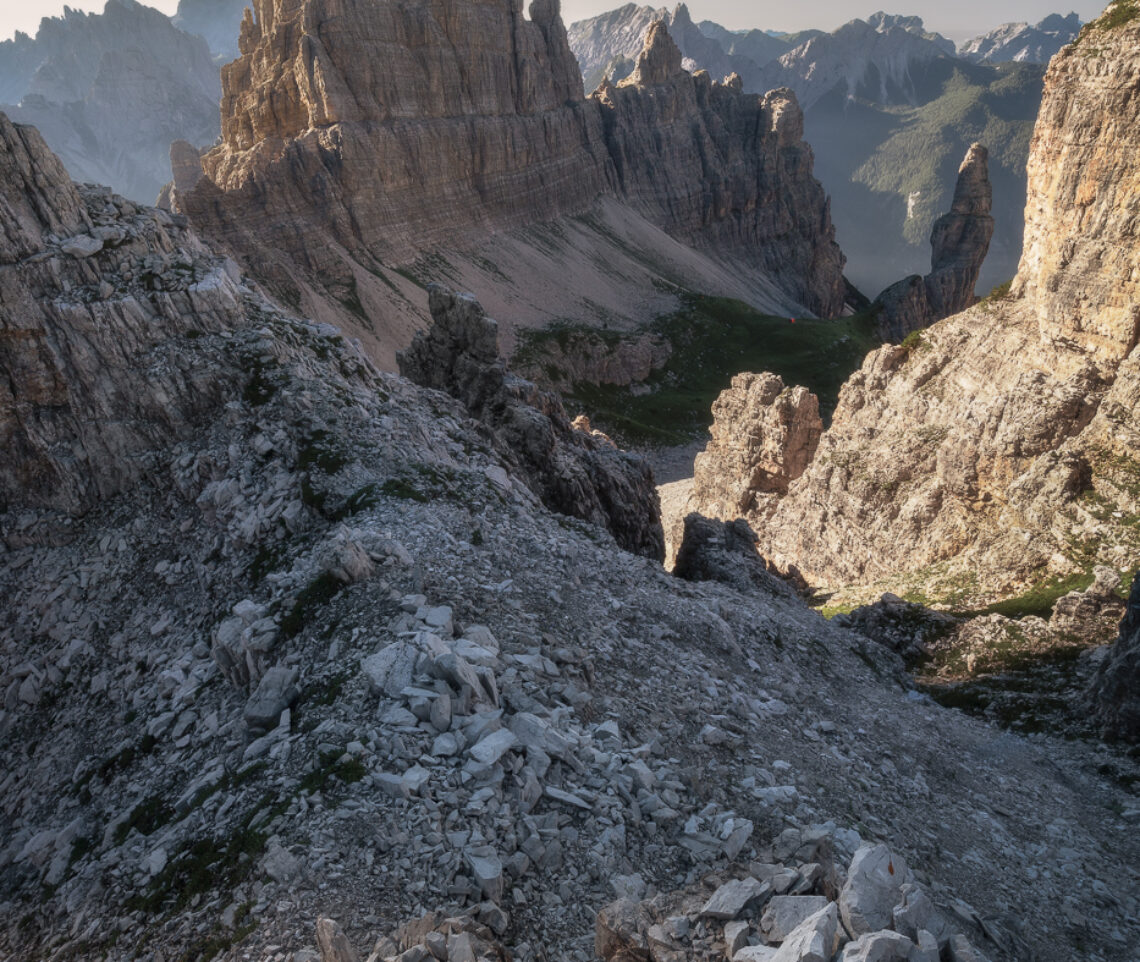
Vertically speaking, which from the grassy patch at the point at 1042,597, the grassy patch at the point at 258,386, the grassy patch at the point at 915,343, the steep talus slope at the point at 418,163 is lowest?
the grassy patch at the point at 1042,597

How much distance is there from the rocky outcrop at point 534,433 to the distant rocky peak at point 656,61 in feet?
509

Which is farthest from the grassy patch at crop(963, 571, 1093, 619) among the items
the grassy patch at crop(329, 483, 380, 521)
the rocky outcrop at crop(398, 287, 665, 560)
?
the grassy patch at crop(329, 483, 380, 521)

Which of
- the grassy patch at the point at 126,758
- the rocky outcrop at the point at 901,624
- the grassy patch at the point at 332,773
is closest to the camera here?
the grassy patch at the point at 332,773

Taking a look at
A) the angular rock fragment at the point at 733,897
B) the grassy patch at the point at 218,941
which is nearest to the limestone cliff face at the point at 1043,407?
the angular rock fragment at the point at 733,897

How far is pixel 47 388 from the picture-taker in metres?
21.2

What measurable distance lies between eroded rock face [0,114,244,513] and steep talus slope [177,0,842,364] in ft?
182

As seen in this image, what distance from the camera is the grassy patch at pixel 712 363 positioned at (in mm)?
96375

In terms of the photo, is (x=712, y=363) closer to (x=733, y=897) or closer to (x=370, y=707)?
(x=370, y=707)

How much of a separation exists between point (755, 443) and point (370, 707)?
169 ft

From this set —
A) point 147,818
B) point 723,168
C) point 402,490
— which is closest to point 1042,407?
point 402,490

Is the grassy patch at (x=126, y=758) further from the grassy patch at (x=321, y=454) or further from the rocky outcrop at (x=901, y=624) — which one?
the rocky outcrop at (x=901, y=624)

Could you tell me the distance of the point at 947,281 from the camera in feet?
413

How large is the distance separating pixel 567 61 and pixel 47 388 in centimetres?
14526

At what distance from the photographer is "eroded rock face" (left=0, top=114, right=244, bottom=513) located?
2084 cm
